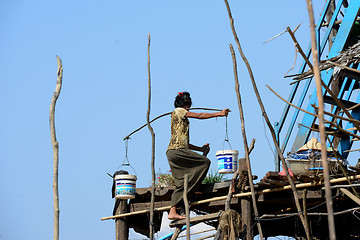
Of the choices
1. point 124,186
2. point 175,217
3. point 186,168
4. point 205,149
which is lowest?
point 175,217

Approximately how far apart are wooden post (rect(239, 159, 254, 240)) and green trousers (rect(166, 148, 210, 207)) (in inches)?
17.4

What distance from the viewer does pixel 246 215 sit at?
777 centimetres

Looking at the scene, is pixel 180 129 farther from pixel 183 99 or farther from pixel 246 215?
pixel 246 215

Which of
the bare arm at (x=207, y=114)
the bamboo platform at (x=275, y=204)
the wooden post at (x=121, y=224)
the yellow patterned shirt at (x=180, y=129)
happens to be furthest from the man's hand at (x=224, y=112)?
the wooden post at (x=121, y=224)

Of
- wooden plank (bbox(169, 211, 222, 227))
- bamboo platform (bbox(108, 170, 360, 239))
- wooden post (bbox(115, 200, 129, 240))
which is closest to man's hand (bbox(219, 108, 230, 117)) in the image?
bamboo platform (bbox(108, 170, 360, 239))

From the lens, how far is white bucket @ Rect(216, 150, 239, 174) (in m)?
7.92

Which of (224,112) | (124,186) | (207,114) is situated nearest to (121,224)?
(124,186)

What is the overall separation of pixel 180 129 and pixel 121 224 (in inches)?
71.8

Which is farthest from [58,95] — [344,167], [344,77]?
[344,77]

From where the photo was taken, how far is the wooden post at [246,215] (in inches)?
302

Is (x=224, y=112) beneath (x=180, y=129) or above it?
above

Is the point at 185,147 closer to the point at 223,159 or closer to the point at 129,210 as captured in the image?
the point at 223,159

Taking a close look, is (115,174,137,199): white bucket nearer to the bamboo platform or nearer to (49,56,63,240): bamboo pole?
the bamboo platform

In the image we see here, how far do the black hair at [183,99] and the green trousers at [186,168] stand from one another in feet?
1.89
